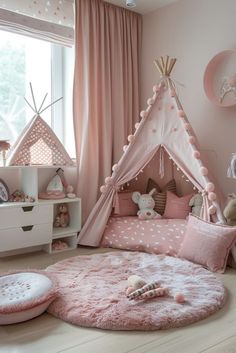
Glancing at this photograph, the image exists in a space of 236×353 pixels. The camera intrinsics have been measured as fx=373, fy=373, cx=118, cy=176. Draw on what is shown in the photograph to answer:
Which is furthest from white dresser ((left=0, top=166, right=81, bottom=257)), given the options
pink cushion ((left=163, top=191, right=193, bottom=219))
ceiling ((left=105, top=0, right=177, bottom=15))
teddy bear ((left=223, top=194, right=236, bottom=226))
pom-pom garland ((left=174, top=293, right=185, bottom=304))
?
ceiling ((left=105, top=0, right=177, bottom=15))

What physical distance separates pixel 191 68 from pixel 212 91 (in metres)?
0.40

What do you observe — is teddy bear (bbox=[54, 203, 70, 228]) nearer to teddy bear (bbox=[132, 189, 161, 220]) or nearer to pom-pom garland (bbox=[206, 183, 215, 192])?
teddy bear (bbox=[132, 189, 161, 220])

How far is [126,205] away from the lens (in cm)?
379

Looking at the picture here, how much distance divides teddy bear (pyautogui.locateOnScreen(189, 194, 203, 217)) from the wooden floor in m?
1.35

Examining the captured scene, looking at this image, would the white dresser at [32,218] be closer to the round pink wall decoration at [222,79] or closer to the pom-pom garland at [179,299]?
the pom-pom garland at [179,299]

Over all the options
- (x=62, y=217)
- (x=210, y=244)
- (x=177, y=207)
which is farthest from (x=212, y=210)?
(x=62, y=217)

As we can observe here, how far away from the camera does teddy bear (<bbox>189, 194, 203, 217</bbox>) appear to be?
11.2ft

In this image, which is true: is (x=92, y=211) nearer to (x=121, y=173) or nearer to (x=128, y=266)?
(x=121, y=173)

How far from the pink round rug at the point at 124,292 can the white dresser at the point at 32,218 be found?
0.45 m

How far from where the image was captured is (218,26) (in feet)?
11.4

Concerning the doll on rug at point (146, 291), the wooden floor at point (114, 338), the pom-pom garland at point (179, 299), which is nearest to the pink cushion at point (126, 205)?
the doll on rug at point (146, 291)

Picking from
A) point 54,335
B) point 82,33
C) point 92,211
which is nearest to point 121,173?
point 92,211

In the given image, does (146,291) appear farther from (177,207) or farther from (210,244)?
(177,207)

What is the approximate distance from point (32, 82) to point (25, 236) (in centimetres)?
153
